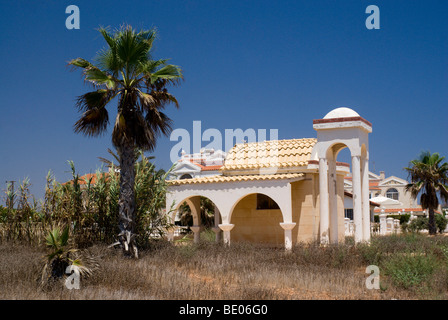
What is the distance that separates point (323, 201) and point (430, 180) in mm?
16514

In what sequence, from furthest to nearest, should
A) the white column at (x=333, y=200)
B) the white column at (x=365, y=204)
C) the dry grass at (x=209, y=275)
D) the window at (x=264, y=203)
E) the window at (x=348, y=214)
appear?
the window at (x=348, y=214) → the window at (x=264, y=203) → the white column at (x=333, y=200) → the white column at (x=365, y=204) → the dry grass at (x=209, y=275)

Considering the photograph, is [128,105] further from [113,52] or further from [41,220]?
[41,220]

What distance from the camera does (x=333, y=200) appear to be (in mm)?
19609

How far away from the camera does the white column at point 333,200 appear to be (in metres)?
19.2

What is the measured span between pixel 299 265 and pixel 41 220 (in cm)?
839

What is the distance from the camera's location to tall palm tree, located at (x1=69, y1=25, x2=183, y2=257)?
50.2 ft

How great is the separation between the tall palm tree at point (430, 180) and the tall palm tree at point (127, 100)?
21639 millimetres

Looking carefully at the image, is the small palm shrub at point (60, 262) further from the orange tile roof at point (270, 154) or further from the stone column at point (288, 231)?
the orange tile roof at point (270, 154)

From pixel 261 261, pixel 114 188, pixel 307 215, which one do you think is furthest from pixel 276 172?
pixel 114 188

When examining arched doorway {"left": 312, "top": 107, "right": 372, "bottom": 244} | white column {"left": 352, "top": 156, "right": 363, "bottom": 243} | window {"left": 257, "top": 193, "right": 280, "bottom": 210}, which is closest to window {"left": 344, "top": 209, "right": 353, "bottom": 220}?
window {"left": 257, "top": 193, "right": 280, "bottom": 210}

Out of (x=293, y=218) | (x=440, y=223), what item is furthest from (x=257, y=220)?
(x=440, y=223)

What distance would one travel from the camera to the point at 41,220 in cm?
1605

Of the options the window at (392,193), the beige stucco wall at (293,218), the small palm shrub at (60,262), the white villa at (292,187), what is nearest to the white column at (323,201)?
the white villa at (292,187)
